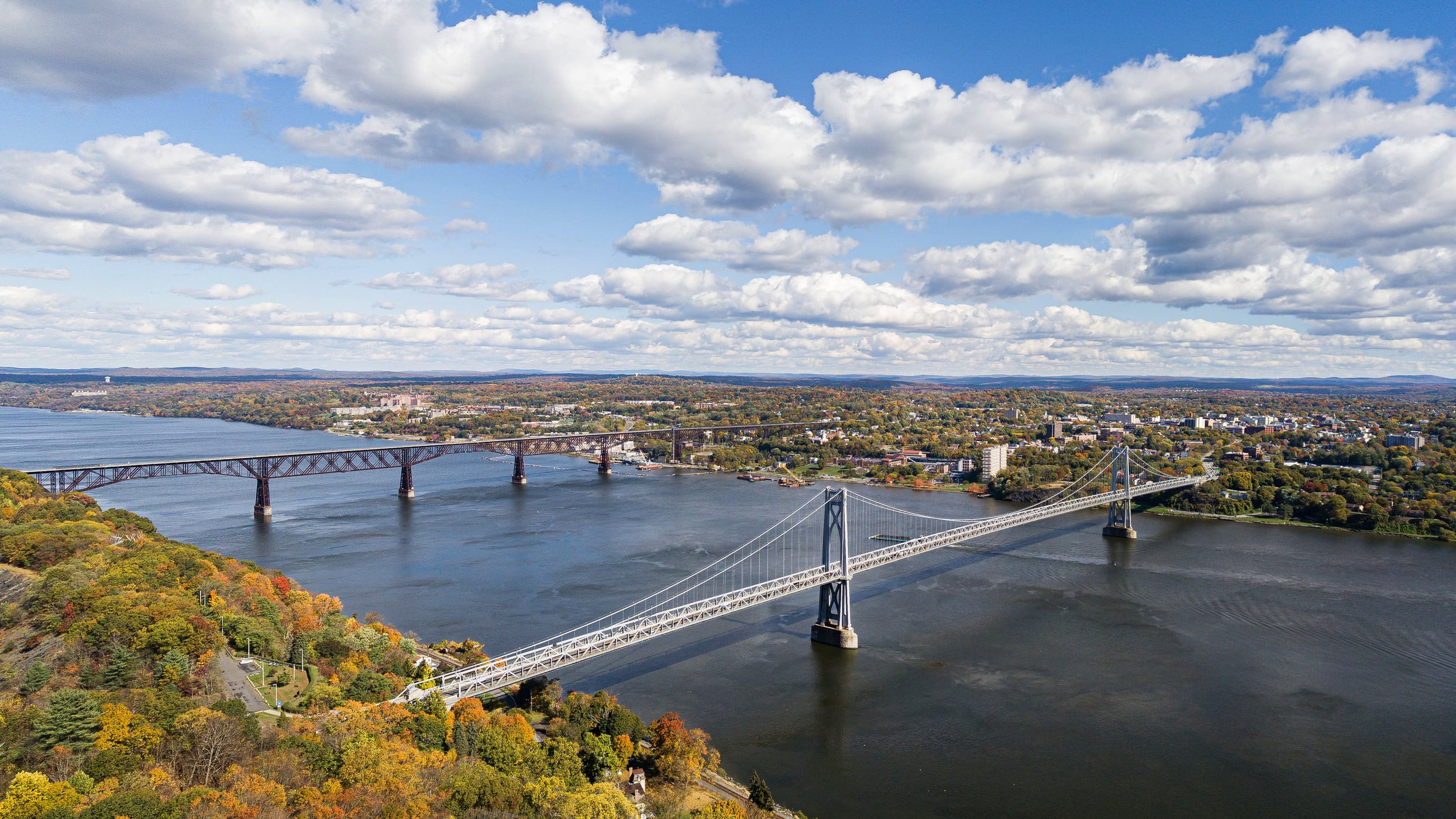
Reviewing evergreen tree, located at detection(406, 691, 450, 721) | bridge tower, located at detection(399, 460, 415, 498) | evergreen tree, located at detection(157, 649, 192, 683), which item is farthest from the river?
evergreen tree, located at detection(157, 649, 192, 683)

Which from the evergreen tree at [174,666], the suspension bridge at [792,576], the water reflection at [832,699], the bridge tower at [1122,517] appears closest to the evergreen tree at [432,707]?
the suspension bridge at [792,576]

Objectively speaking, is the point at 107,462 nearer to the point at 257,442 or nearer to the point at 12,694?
the point at 257,442

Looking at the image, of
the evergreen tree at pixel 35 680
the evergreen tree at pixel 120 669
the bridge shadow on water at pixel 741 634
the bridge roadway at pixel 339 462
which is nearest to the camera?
the evergreen tree at pixel 35 680

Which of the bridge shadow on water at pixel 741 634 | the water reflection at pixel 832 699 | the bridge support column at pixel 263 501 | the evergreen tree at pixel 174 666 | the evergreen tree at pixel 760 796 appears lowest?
the water reflection at pixel 832 699

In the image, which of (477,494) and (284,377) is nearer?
(477,494)

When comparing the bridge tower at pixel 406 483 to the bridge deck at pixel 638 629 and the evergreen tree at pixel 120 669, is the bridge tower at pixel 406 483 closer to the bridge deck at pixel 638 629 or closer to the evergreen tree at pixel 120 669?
the bridge deck at pixel 638 629

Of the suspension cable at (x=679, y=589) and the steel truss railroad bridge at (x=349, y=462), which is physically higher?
the steel truss railroad bridge at (x=349, y=462)

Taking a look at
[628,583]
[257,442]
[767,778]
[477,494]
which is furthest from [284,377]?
[767,778]
